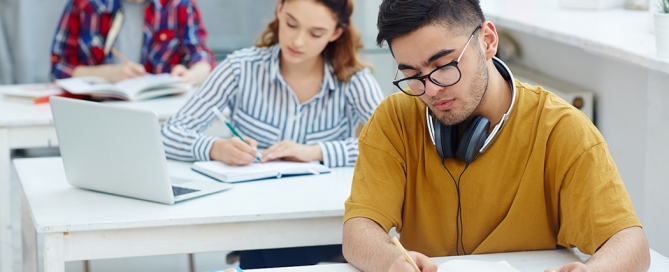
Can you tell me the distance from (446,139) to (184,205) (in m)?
0.58

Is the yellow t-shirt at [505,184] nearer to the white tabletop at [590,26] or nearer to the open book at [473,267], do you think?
the open book at [473,267]

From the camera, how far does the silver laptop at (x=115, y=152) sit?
1573 mm

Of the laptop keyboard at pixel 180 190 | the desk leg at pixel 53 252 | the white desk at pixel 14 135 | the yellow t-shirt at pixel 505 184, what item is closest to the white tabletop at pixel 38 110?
the white desk at pixel 14 135

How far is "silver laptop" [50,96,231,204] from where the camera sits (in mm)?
1573

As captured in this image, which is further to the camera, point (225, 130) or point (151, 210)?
point (225, 130)

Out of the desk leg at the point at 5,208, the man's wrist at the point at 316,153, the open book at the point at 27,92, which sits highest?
the man's wrist at the point at 316,153

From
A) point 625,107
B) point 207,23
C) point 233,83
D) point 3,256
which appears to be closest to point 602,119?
point 625,107

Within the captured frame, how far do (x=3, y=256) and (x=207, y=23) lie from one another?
2.18 m

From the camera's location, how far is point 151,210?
1588 mm

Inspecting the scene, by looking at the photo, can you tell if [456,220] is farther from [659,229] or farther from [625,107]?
[625,107]

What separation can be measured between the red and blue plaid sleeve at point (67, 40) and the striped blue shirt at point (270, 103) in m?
1.18

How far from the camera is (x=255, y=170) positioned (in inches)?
73.3

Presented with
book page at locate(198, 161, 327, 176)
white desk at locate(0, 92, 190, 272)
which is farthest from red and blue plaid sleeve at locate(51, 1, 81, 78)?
book page at locate(198, 161, 327, 176)

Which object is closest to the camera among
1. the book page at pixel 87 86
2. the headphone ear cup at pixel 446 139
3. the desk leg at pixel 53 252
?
the headphone ear cup at pixel 446 139
